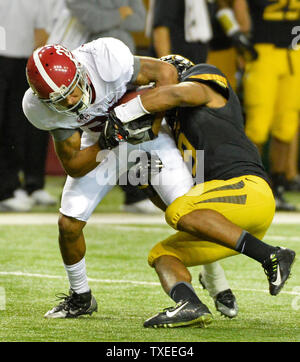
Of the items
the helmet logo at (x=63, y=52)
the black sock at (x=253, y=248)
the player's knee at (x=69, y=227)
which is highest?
the helmet logo at (x=63, y=52)

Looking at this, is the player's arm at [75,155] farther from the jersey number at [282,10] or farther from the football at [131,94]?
the jersey number at [282,10]

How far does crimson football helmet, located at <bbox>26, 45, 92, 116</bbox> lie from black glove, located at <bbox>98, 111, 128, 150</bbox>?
0.54 feet

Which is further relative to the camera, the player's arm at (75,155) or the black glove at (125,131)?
the player's arm at (75,155)

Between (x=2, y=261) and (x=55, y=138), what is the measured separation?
1.68m

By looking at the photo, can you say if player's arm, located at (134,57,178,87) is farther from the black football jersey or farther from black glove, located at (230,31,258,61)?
black glove, located at (230,31,258,61)

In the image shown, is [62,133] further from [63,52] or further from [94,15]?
[94,15]

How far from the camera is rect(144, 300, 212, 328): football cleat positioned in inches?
146

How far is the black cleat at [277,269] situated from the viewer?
3643 mm

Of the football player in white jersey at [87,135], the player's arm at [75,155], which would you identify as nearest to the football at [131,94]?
the football player in white jersey at [87,135]

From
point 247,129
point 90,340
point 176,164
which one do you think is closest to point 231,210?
point 176,164

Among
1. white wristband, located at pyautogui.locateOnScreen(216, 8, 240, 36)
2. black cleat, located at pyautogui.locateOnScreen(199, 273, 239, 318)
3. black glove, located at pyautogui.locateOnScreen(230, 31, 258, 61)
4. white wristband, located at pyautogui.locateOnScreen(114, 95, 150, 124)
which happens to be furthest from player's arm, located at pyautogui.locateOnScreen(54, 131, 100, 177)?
white wristband, located at pyautogui.locateOnScreen(216, 8, 240, 36)

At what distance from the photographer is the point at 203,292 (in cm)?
468

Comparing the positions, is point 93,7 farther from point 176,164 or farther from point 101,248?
point 176,164

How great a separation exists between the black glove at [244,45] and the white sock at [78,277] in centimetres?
393
